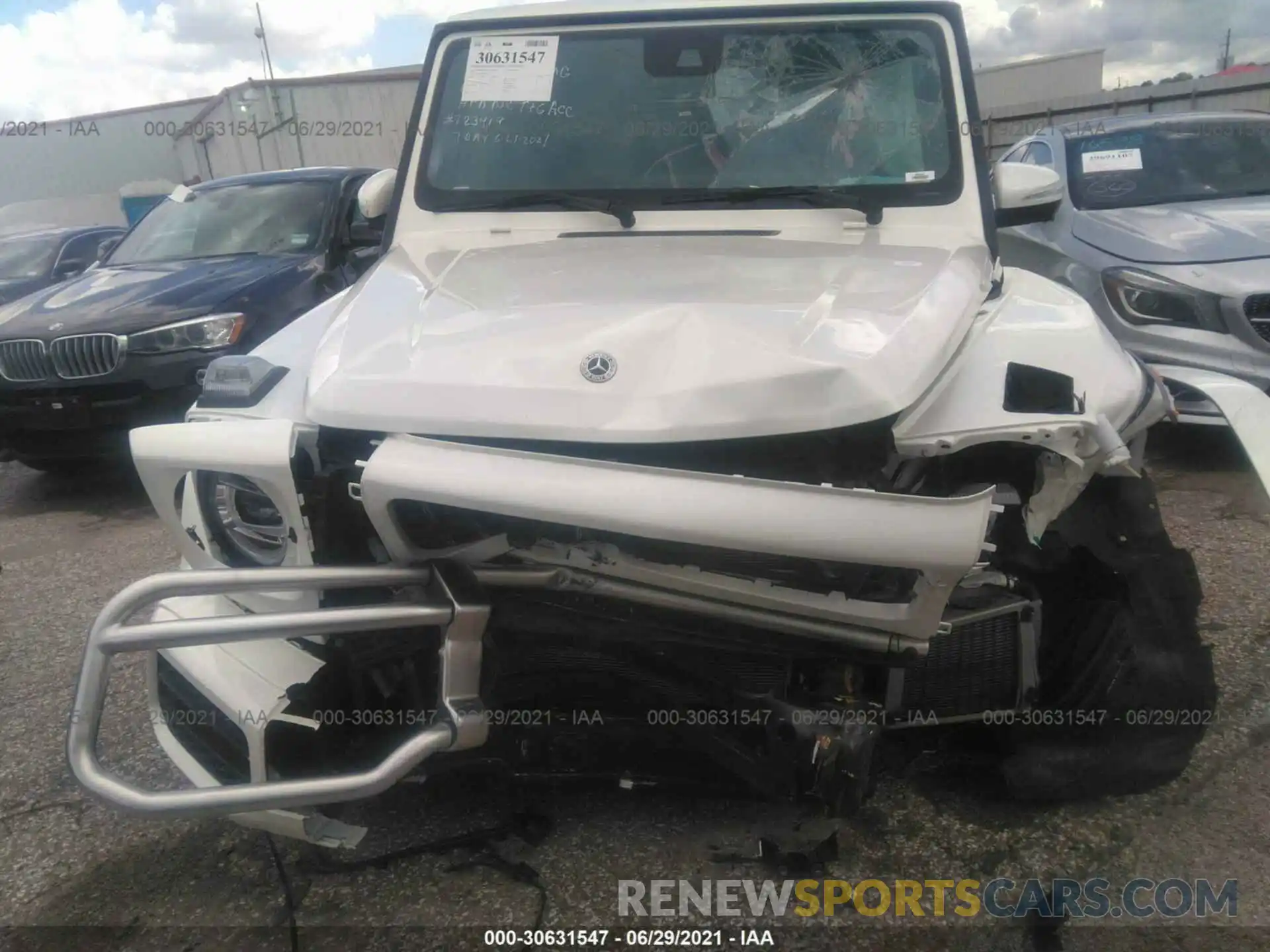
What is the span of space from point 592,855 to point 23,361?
4585 mm

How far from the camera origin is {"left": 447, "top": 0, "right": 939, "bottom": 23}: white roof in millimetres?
3059

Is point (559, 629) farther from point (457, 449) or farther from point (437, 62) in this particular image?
point (437, 62)

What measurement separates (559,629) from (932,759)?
49.0 inches

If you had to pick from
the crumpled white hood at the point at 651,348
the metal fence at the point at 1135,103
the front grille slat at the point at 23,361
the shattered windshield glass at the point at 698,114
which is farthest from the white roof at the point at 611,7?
the metal fence at the point at 1135,103

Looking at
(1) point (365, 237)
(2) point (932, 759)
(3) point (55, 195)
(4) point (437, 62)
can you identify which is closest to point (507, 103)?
(4) point (437, 62)

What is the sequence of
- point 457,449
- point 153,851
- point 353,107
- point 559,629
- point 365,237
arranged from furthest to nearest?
point 353,107 → point 365,237 → point 153,851 → point 559,629 → point 457,449

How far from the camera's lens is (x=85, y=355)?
17.3ft

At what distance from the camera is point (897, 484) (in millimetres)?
2064

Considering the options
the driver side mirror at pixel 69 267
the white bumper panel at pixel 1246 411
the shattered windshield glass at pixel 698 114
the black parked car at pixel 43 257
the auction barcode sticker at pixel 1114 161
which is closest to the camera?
the white bumper panel at pixel 1246 411

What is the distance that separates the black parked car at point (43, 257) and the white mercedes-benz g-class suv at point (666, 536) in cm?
792

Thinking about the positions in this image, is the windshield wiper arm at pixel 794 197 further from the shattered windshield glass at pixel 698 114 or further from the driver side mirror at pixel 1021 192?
the driver side mirror at pixel 1021 192

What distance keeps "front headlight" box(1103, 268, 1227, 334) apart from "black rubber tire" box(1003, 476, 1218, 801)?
2.89 metres

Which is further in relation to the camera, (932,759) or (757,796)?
(932,759)

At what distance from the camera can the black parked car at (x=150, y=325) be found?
5.24m
